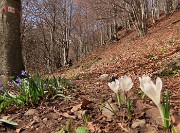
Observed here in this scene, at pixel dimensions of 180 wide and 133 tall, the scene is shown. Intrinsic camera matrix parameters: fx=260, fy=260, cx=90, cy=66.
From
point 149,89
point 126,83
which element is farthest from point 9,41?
point 149,89

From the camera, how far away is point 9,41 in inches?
212

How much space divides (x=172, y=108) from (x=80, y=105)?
0.98 meters

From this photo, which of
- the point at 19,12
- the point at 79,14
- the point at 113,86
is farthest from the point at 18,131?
the point at 79,14

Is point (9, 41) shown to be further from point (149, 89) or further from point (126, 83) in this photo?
point (149, 89)

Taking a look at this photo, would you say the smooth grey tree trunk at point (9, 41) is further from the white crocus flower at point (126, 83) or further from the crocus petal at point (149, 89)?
the crocus petal at point (149, 89)

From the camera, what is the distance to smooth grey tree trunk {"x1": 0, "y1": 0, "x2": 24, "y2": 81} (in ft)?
17.5

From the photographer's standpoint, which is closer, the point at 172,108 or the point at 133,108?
the point at 172,108

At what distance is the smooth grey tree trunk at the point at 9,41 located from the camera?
5332mm

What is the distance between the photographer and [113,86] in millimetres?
2234

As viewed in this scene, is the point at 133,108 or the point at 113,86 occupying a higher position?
the point at 113,86

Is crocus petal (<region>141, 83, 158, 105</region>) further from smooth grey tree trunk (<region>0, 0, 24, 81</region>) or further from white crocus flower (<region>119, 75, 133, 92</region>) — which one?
smooth grey tree trunk (<region>0, 0, 24, 81</region>)

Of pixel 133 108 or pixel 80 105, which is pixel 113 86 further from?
pixel 80 105

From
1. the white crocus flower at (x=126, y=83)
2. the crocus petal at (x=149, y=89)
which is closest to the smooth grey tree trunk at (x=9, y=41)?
the white crocus flower at (x=126, y=83)

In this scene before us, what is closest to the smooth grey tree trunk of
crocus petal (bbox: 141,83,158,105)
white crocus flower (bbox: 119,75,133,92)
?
white crocus flower (bbox: 119,75,133,92)
